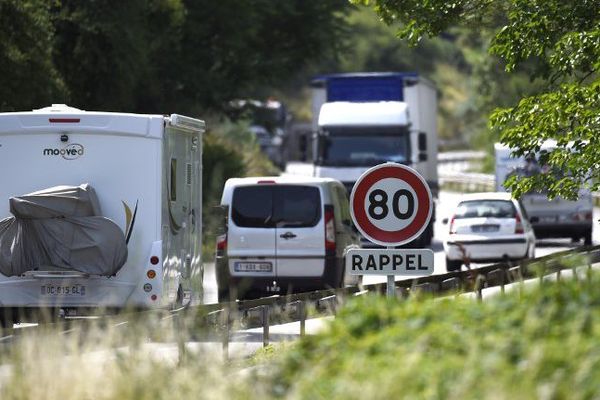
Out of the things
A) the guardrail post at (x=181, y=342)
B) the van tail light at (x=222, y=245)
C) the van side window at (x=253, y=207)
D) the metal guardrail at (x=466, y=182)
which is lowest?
the guardrail post at (x=181, y=342)

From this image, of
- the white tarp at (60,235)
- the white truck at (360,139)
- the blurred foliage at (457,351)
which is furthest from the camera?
the white truck at (360,139)

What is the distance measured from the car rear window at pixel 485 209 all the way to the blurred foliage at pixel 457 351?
20.7m

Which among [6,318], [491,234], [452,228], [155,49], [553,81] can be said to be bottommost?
[6,318]

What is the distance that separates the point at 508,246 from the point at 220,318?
1466 centimetres

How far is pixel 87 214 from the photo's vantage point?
52.5 ft

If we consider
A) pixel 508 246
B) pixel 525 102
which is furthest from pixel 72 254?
pixel 508 246

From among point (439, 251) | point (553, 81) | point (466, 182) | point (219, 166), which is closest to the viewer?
point (553, 81)

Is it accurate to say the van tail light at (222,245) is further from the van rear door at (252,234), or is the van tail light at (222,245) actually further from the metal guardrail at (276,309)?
the metal guardrail at (276,309)

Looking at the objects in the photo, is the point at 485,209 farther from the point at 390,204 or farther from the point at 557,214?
the point at 390,204

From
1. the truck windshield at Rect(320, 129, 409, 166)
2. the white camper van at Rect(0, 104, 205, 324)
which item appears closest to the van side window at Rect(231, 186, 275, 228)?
the white camper van at Rect(0, 104, 205, 324)

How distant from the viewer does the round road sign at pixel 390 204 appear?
465 inches

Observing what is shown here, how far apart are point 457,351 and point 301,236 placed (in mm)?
13864

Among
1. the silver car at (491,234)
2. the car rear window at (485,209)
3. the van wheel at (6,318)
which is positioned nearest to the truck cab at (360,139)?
the car rear window at (485,209)

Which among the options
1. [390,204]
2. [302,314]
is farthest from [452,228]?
[390,204]
